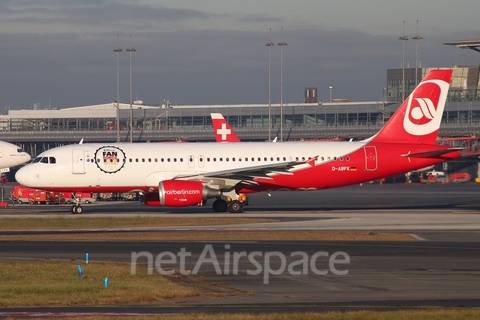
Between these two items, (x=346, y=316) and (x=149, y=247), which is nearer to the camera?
(x=346, y=316)

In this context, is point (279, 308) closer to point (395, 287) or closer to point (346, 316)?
point (346, 316)

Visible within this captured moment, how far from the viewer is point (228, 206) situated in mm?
44125

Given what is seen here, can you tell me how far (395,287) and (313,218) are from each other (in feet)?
67.6

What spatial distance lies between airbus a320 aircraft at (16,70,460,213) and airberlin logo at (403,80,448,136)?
6 cm

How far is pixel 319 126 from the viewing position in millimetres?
112500

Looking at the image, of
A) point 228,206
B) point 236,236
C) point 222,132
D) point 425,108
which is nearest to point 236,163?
point 228,206

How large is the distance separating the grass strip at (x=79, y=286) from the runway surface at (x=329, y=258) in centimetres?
83

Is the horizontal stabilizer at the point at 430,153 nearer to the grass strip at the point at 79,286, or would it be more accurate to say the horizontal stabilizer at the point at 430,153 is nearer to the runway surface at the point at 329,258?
the runway surface at the point at 329,258

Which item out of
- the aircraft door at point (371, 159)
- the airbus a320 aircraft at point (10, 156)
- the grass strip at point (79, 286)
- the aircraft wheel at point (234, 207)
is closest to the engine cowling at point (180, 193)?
the aircraft wheel at point (234, 207)

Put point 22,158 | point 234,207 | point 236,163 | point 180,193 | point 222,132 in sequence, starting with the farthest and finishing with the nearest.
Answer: point 222,132 < point 22,158 < point 236,163 < point 234,207 < point 180,193

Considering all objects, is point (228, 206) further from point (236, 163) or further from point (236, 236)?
point (236, 236)

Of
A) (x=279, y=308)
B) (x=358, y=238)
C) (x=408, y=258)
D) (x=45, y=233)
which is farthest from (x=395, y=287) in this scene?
(x=45, y=233)

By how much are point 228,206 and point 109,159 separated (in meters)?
7.31

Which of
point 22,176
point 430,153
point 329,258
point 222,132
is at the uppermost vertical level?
point 222,132
